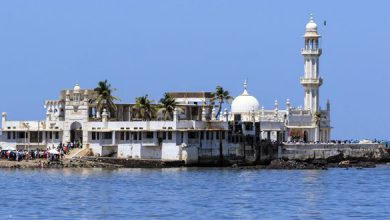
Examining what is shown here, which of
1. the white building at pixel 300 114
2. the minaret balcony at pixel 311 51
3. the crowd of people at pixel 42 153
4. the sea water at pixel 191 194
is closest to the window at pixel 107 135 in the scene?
the crowd of people at pixel 42 153

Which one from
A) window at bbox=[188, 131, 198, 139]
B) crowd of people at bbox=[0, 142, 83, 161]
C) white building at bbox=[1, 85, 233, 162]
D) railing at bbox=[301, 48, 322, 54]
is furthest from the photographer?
railing at bbox=[301, 48, 322, 54]

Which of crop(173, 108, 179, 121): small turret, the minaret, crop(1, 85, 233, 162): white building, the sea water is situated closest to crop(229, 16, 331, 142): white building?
the minaret

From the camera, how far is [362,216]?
214 feet

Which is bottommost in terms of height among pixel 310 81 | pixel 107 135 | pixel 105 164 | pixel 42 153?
pixel 105 164

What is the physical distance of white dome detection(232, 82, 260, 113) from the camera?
124312 millimetres

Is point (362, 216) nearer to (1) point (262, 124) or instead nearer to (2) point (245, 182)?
(2) point (245, 182)

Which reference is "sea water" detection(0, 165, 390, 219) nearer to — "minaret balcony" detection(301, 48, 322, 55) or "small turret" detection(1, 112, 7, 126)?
"small turret" detection(1, 112, 7, 126)

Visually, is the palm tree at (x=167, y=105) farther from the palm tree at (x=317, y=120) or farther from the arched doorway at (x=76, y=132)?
the palm tree at (x=317, y=120)

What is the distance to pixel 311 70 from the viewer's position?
5153 inches

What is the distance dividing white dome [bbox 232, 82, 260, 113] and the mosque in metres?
0.11

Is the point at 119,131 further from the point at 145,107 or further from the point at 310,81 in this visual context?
the point at 310,81

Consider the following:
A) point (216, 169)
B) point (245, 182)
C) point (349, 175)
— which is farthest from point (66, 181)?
point (349, 175)

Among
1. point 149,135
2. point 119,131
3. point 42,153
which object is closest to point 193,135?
point 149,135

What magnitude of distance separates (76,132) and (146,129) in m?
8.47
